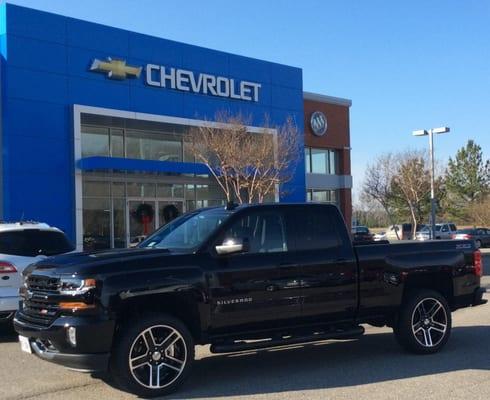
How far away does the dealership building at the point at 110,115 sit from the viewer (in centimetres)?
2080

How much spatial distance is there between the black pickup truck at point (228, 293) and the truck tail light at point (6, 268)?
272 centimetres

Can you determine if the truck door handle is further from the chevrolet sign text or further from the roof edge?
the roof edge

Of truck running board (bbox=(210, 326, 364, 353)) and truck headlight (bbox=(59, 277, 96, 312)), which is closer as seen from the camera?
truck headlight (bbox=(59, 277, 96, 312))

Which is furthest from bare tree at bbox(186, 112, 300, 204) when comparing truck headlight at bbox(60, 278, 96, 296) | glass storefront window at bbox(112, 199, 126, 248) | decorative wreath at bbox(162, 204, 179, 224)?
truck headlight at bbox(60, 278, 96, 296)

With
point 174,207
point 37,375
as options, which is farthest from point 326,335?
point 174,207

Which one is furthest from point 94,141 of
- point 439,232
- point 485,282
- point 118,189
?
point 439,232

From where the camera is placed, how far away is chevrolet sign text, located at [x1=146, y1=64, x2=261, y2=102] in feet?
81.0

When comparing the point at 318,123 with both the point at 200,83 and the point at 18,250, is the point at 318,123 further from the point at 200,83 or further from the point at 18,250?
the point at 18,250

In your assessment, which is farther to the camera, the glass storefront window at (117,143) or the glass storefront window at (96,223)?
the glass storefront window at (117,143)

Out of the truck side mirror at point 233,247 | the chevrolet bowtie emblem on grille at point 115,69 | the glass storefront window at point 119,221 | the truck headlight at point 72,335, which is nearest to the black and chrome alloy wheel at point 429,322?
the truck side mirror at point 233,247

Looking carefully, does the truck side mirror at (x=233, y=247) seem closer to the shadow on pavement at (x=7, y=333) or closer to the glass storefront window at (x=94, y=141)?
the shadow on pavement at (x=7, y=333)

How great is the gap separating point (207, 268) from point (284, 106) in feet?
77.4

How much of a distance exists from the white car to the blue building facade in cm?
1095

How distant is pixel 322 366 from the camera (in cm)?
747
